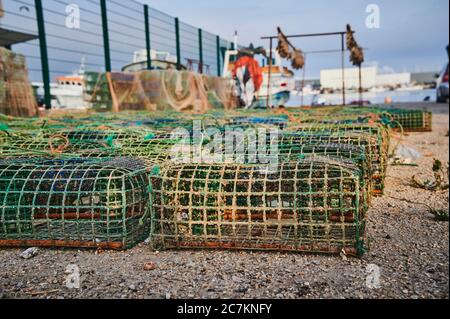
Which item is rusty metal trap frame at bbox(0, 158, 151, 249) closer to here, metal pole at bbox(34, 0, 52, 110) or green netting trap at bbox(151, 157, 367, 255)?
green netting trap at bbox(151, 157, 367, 255)

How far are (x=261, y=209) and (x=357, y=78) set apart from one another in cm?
4683

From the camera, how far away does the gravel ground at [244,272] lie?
171 centimetres

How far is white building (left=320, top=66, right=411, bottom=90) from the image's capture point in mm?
47069

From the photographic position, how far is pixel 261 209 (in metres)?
2.15

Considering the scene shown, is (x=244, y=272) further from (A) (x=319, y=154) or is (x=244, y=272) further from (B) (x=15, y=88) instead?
(B) (x=15, y=88)

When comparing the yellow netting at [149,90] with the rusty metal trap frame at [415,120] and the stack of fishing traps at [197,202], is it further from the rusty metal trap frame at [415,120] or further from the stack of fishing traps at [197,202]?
the stack of fishing traps at [197,202]

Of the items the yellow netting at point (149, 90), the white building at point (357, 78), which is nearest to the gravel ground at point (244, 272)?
the yellow netting at point (149, 90)

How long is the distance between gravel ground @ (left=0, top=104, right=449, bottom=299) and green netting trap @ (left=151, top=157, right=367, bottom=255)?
0.08 m

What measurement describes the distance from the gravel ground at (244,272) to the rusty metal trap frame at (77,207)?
0.09m

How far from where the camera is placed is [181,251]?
2258 millimetres

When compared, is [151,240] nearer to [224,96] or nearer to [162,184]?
[162,184]

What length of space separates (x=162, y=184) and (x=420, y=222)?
5.55ft

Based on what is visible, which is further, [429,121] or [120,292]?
[429,121]

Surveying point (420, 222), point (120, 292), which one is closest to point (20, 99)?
point (120, 292)
